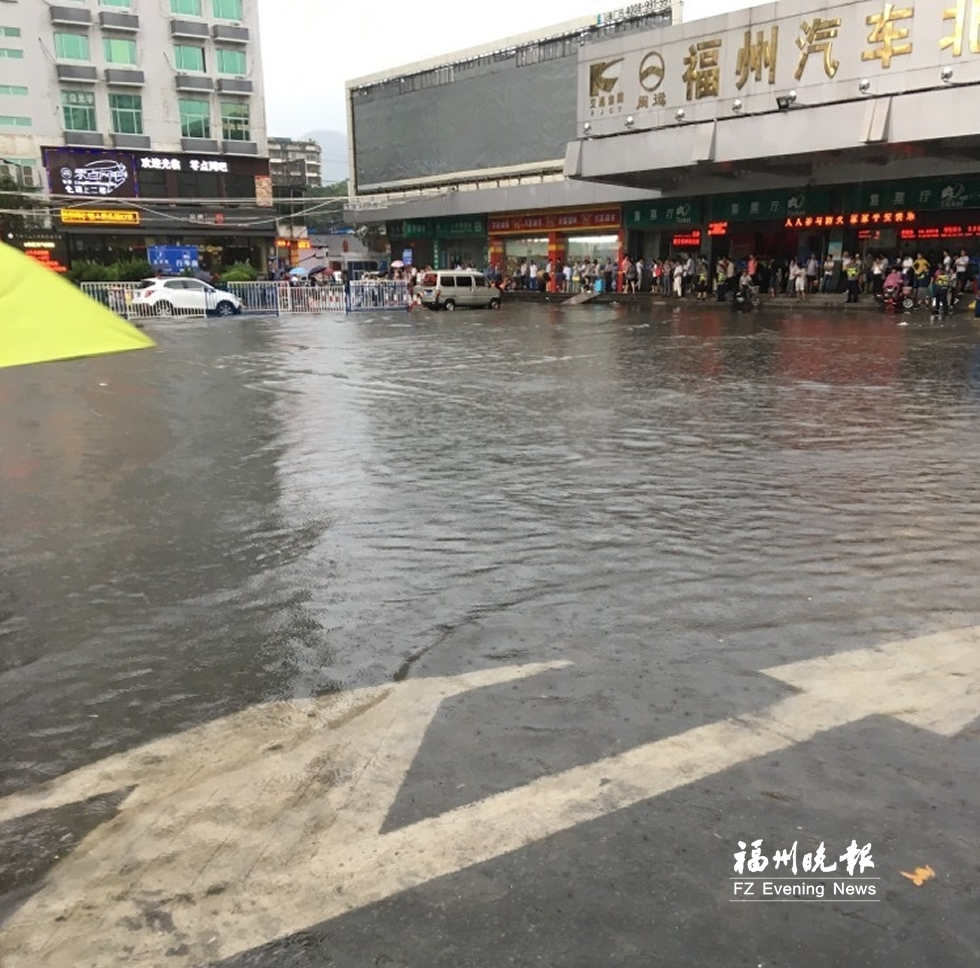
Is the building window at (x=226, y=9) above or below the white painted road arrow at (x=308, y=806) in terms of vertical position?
above

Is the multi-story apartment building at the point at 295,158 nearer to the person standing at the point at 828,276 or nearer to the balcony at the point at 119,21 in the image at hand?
the balcony at the point at 119,21

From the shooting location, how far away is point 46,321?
2.33m

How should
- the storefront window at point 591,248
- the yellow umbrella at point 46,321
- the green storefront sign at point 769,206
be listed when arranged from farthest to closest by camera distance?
the storefront window at point 591,248 < the green storefront sign at point 769,206 < the yellow umbrella at point 46,321

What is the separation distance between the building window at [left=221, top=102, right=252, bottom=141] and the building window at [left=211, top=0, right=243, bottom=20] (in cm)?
485

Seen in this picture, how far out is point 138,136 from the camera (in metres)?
52.1

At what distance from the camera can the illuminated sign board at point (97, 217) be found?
49219 mm

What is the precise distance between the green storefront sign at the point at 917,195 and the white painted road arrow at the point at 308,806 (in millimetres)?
33151

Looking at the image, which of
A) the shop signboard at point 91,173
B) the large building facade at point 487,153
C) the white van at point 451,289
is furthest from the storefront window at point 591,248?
the shop signboard at point 91,173

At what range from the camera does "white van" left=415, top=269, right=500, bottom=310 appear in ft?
119

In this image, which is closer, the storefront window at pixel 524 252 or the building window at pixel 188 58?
the storefront window at pixel 524 252

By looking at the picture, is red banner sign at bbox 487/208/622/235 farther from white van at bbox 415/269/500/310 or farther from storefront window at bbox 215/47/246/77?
storefront window at bbox 215/47/246/77

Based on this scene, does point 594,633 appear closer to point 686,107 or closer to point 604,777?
point 604,777

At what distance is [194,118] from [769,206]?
117 ft

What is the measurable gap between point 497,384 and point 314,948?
1202 cm
